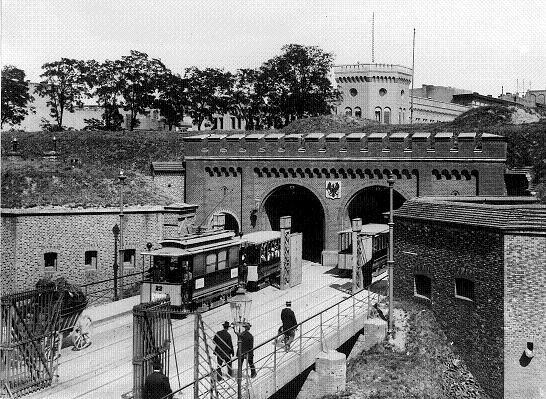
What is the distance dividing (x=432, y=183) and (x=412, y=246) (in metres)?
10.0

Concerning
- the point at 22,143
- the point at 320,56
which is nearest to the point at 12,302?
the point at 22,143

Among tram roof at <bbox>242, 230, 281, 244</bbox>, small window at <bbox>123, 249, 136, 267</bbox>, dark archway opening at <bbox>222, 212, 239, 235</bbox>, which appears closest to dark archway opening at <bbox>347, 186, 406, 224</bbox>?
dark archway opening at <bbox>222, 212, 239, 235</bbox>

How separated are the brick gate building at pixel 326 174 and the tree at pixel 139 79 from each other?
18.0 meters

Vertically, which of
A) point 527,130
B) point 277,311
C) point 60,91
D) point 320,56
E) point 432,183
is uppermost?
point 320,56

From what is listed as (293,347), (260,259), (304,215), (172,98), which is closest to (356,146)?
(304,215)

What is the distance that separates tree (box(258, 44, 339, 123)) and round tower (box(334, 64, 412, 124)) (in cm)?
838

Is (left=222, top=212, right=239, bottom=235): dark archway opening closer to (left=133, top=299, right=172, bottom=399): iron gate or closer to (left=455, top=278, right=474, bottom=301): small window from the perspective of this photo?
(left=455, top=278, right=474, bottom=301): small window

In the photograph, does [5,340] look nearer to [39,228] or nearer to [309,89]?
[39,228]

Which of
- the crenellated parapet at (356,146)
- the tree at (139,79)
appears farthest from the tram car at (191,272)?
the tree at (139,79)

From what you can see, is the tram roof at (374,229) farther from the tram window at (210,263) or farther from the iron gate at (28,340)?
the iron gate at (28,340)

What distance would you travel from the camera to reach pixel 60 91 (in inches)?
2238

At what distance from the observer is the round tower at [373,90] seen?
67.5 metres

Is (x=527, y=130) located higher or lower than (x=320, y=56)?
lower

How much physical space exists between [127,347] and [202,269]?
4.33 metres
